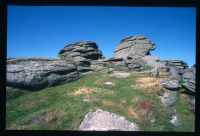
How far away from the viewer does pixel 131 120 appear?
2262 centimetres

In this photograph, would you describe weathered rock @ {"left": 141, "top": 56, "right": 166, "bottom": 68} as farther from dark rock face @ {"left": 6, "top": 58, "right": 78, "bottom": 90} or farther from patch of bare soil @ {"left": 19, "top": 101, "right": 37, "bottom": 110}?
patch of bare soil @ {"left": 19, "top": 101, "right": 37, "bottom": 110}

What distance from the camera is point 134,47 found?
76812 millimetres

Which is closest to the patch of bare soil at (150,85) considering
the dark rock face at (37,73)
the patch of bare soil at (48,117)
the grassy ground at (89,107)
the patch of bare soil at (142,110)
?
the grassy ground at (89,107)

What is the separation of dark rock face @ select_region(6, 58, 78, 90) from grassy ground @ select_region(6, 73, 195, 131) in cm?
279

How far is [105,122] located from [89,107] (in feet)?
13.2

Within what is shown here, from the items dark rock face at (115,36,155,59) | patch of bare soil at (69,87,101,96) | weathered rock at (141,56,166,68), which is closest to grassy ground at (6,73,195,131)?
patch of bare soil at (69,87,101,96)

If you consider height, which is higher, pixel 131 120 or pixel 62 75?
pixel 62 75

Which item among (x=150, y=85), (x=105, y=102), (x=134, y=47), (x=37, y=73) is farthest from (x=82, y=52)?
(x=105, y=102)

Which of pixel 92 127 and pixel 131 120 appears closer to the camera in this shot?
pixel 92 127

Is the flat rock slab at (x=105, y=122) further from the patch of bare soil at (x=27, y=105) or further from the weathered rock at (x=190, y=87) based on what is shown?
the weathered rock at (x=190, y=87)

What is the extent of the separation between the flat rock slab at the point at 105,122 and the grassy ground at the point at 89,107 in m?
0.65
